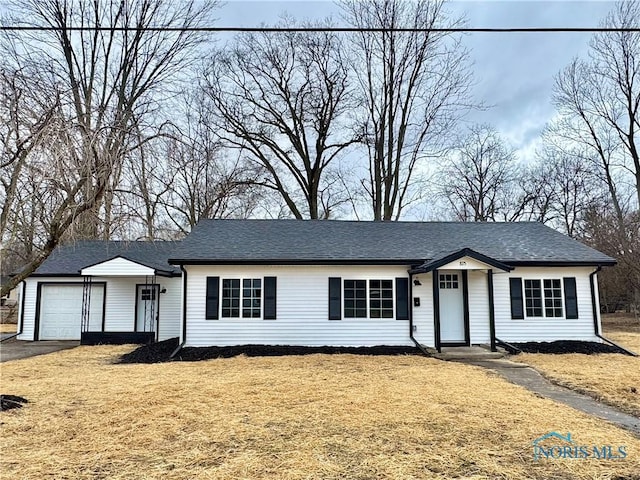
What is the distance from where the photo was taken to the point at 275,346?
10.9m

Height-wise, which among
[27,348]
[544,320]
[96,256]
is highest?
[96,256]

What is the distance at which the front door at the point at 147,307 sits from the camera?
44.6 ft

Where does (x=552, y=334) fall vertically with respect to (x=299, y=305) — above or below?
below

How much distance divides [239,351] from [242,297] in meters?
1.45

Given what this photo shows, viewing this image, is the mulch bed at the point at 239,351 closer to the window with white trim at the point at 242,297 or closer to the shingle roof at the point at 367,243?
the window with white trim at the point at 242,297

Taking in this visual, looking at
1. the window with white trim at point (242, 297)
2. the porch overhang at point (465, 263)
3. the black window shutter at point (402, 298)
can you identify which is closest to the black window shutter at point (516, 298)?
the porch overhang at point (465, 263)

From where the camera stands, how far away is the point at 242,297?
1125cm

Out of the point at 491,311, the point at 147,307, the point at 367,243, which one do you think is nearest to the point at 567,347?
the point at 491,311

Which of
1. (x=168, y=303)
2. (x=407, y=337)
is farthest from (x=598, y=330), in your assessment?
(x=168, y=303)

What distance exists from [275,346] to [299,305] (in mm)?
1209

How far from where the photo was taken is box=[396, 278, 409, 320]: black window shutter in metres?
11.2

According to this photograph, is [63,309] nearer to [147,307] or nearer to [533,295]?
[147,307]

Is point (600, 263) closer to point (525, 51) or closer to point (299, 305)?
point (525, 51)

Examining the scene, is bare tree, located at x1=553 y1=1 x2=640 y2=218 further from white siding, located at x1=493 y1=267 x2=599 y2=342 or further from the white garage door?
the white garage door
